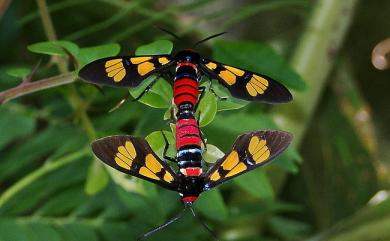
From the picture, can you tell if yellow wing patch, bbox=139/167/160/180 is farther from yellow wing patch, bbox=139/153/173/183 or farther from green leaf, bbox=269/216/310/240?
green leaf, bbox=269/216/310/240

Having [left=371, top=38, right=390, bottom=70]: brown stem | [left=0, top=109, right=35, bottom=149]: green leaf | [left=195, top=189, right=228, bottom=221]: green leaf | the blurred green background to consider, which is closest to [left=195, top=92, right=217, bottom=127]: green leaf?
the blurred green background

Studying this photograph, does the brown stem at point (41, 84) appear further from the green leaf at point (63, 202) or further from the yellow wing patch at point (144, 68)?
the green leaf at point (63, 202)

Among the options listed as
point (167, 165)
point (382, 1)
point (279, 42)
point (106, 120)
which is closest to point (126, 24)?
point (279, 42)

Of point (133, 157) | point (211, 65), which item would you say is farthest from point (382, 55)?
point (133, 157)

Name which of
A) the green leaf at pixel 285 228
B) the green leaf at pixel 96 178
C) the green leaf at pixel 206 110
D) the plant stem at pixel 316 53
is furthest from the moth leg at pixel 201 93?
the green leaf at pixel 285 228

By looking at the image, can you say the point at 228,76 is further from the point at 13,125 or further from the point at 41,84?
the point at 13,125
